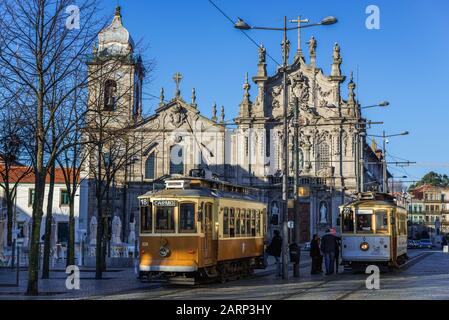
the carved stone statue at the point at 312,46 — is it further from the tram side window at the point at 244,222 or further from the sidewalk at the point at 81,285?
the tram side window at the point at 244,222

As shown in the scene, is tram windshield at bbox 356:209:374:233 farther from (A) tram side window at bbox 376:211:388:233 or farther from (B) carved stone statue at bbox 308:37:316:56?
(B) carved stone statue at bbox 308:37:316:56

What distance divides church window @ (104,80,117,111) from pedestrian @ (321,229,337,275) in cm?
987

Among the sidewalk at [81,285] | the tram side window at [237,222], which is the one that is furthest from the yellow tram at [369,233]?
the tram side window at [237,222]

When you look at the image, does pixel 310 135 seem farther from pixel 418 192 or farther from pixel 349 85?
pixel 418 192

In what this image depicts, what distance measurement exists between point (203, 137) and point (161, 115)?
4609 millimetres

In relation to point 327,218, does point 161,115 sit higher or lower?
higher

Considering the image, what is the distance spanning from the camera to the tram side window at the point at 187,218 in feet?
76.8

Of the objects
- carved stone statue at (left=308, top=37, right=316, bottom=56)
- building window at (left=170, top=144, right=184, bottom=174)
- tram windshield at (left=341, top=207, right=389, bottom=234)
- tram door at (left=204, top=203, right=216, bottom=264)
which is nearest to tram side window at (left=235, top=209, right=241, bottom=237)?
tram door at (left=204, top=203, right=216, bottom=264)

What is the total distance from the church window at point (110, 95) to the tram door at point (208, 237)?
4879mm

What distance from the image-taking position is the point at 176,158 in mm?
72188

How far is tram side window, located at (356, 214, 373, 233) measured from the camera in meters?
29.9
